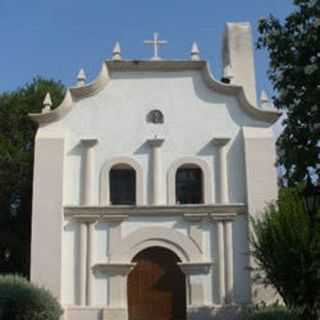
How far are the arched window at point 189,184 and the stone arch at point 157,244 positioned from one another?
4.30ft

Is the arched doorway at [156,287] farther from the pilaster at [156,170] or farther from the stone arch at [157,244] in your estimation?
the pilaster at [156,170]

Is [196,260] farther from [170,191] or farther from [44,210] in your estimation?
[44,210]

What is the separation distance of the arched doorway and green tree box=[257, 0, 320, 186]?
8413 millimetres

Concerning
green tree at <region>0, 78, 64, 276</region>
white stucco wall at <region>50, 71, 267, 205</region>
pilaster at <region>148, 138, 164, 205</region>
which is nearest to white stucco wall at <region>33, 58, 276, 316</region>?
white stucco wall at <region>50, 71, 267, 205</region>

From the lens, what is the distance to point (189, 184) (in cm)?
2123

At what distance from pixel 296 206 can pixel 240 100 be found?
465 cm

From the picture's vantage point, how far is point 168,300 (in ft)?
66.2

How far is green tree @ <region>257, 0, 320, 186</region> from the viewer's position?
475 inches

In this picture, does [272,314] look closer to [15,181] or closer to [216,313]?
[216,313]

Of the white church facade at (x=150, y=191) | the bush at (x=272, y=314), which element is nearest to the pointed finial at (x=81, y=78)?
the white church facade at (x=150, y=191)

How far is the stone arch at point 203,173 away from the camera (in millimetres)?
20609

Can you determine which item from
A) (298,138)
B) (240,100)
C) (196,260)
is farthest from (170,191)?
(298,138)

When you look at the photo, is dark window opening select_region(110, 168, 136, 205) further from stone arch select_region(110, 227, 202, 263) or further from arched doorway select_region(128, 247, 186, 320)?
arched doorway select_region(128, 247, 186, 320)

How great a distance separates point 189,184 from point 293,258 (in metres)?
5.18
